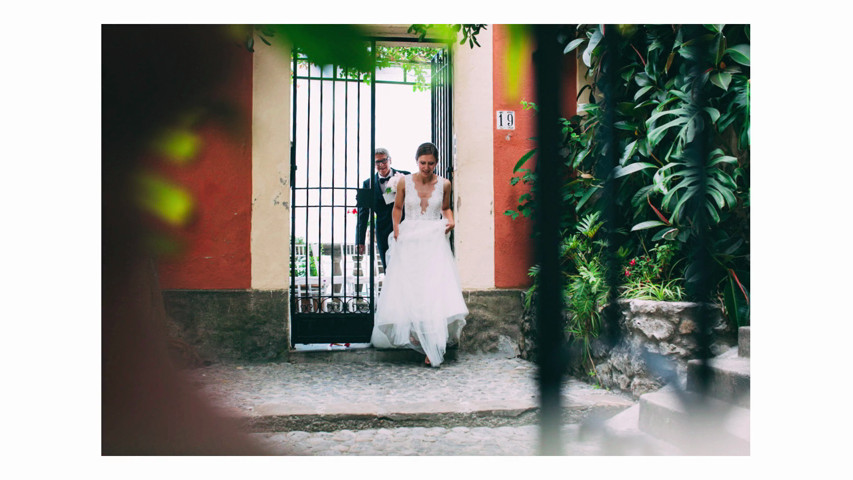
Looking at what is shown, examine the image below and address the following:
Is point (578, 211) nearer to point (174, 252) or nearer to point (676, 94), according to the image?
point (676, 94)

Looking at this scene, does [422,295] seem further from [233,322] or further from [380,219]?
[233,322]

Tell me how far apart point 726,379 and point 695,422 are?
0.29 metres

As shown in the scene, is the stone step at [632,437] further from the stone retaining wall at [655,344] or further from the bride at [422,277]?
the bride at [422,277]

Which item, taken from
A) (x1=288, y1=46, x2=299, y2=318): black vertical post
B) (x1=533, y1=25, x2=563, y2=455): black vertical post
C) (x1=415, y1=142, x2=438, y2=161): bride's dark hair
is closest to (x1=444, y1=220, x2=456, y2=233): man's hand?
(x1=415, y1=142, x2=438, y2=161): bride's dark hair

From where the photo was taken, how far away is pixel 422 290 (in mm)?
4180

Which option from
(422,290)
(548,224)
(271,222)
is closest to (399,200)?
(422,290)

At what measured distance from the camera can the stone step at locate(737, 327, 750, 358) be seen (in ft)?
9.10

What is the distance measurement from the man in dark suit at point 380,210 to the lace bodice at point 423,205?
53 centimetres

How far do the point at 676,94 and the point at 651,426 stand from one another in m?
1.87

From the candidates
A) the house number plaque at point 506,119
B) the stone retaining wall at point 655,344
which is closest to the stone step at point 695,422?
the stone retaining wall at point 655,344

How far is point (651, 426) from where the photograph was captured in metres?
2.71

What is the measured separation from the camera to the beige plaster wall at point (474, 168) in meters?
4.50

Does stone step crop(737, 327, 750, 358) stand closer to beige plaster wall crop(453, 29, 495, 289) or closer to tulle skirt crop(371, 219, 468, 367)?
tulle skirt crop(371, 219, 468, 367)
